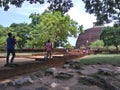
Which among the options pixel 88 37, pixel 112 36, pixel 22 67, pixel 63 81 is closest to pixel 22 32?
pixel 112 36

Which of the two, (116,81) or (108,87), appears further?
(116,81)

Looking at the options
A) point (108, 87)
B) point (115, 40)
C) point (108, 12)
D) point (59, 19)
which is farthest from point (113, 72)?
point (115, 40)

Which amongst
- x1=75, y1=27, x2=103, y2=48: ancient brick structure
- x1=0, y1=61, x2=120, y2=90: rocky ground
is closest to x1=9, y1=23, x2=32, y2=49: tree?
x1=75, y1=27, x2=103, y2=48: ancient brick structure

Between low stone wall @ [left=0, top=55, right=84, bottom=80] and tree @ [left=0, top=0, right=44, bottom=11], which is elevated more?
tree @ [left=0, top=0, right=44, bottom=11]

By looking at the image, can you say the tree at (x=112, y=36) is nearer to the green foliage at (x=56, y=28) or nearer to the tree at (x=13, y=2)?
the green foliage at (x=56, y=28)

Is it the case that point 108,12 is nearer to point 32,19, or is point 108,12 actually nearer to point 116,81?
point 116,81

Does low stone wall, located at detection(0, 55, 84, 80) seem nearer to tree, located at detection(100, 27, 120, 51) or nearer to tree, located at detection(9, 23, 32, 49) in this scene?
tree, located at detection(100, 27, 120, 51)

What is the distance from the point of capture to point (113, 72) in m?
17.3

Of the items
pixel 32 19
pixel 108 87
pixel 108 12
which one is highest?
pixel 32 19

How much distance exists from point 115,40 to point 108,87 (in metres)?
50.6

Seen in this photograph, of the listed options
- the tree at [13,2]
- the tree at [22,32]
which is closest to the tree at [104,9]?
the tree at [13,2]

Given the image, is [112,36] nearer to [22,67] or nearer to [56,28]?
[56,28]

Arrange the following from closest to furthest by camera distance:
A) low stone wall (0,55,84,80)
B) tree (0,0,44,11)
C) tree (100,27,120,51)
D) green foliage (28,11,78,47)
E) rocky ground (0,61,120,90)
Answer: rocky ground (0,61,120,90), low stone wall (0,55,84,80), tree (0,0,44,11), green foliage (28,11,78,47), tree (100,27,120,51)

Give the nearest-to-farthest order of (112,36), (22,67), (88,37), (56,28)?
(22,67) → (56,28) → (112,36) → (88,37)
